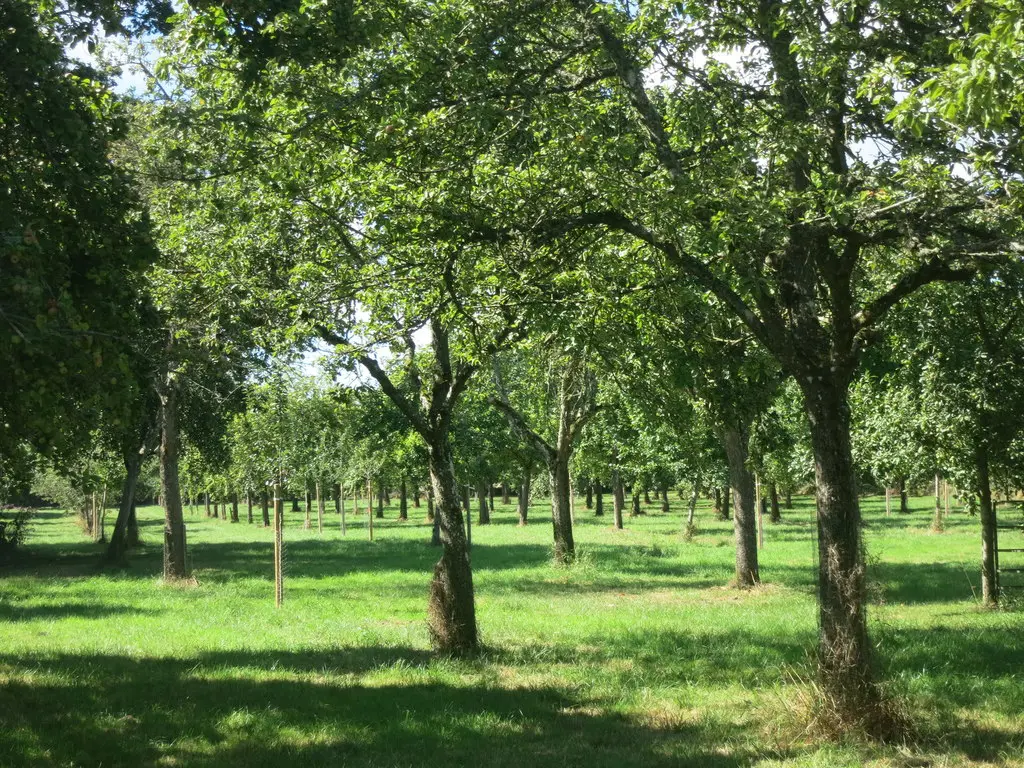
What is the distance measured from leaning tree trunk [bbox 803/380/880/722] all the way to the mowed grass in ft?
1.37

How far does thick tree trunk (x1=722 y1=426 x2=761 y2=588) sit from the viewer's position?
1850cm

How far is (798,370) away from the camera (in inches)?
310

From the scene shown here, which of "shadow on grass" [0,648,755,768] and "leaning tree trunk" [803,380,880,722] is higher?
"leaning tree trunk" [803,380,880,722]

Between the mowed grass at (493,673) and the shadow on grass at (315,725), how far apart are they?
31mm

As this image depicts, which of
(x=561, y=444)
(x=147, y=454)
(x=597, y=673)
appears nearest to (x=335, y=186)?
(x=597, y=673)

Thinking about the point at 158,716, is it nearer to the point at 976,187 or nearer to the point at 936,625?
the point at 976,187

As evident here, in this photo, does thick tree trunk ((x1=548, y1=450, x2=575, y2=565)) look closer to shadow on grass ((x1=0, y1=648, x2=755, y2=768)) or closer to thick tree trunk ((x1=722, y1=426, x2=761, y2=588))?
thick tree trunk ((x1=722, y1=426, x2=761, y2=588))

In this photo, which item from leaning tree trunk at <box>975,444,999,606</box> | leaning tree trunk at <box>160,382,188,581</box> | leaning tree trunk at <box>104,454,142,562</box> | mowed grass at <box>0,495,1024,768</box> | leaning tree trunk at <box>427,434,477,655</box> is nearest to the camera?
mowed grass at <box>0,495,1024,768</box>

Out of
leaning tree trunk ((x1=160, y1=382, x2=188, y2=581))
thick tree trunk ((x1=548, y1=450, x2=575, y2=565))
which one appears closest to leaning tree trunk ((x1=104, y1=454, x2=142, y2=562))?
leaning tree trunk ((x1=160, y1=382, x2=188, y2=581))

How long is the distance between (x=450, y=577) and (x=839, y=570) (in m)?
5.22

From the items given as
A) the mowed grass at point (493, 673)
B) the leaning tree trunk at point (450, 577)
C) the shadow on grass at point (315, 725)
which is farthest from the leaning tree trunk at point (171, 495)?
the leaning tree trunk at point (450, 577)

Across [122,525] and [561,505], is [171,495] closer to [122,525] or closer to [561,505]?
[122,525]

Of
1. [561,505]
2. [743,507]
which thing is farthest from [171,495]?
[743,507]

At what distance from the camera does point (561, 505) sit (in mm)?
23609
